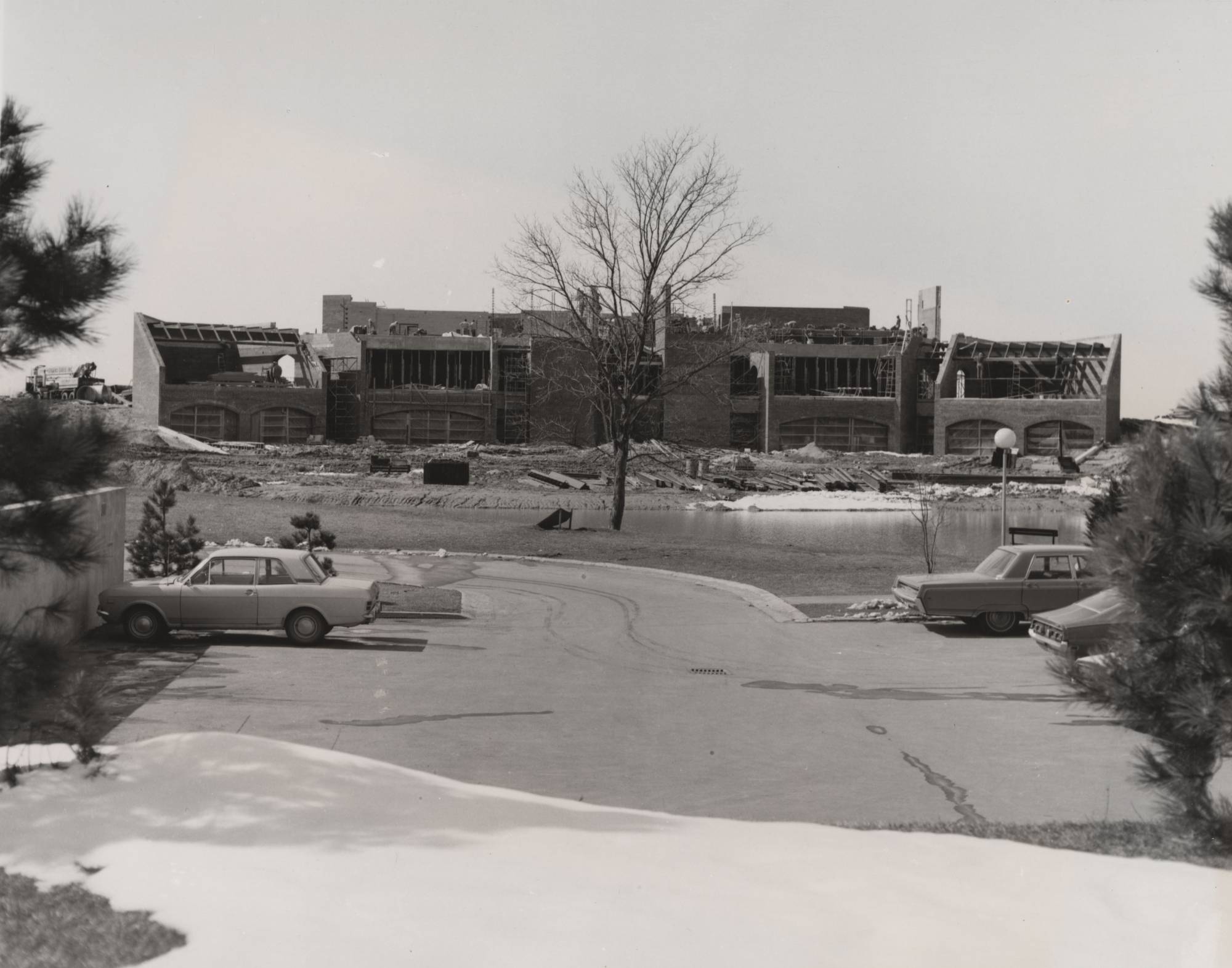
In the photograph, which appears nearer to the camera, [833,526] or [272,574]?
[272,574]

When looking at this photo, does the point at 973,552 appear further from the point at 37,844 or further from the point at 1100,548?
the point at 37,844

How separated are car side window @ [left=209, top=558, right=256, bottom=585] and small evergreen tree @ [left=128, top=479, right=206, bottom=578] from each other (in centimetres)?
554

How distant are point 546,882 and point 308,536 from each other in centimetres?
1881

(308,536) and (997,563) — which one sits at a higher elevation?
(997,563)

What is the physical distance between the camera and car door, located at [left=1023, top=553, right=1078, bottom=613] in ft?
Answer: 63.3

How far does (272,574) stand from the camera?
1764cm

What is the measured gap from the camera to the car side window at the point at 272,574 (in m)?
17.6

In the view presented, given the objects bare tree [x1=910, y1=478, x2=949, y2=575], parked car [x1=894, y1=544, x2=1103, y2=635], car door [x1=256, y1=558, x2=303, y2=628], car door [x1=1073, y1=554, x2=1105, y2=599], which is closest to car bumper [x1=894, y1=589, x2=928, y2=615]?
parked car [x1=894, y1=544, x2=1103, y2=635]

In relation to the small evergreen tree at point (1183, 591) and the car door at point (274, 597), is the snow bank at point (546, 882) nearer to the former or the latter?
the small evergreen tree at point (1183, 591)

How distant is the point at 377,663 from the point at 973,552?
77.4 ft

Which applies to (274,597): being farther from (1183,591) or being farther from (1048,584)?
(1183,591)

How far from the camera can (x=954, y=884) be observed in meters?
7.27

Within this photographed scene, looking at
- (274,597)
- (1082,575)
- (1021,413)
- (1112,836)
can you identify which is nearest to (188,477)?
(274,597)

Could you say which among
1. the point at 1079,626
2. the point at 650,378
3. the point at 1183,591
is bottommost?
the point at 1079,626
